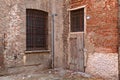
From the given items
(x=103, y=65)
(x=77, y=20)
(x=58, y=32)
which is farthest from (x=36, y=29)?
(x=103, y=65)

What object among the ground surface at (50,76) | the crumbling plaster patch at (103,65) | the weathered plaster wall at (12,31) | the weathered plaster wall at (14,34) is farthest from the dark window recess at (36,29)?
the crumbling plaster patch at (103,65)

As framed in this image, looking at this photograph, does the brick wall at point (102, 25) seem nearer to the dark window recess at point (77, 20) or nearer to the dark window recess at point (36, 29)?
the dark window recess at point (77, 20)

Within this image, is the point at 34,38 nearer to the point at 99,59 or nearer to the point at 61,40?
the point at 61,40

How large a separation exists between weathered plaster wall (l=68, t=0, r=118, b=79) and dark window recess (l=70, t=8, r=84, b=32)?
1.68 feet

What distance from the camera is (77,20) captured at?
1030cm

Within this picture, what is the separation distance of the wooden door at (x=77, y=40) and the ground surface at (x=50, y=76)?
1.77 ft

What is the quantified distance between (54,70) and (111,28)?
3953 mm

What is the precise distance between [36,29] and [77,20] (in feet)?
7.28

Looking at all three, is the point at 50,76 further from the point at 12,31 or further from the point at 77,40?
the point at 12,31

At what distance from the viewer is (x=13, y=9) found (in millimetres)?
9375

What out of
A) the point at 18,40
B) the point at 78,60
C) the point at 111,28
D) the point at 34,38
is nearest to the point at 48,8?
the point at 34,38

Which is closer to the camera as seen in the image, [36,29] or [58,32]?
[36,29]

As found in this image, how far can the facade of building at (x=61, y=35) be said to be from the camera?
8.55 m

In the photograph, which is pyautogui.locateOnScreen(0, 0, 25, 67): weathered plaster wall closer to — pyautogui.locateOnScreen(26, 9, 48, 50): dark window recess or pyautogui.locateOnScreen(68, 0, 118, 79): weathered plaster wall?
pyautogui.locateOnScreen(26, 9, 48, 50): dark window recess
